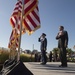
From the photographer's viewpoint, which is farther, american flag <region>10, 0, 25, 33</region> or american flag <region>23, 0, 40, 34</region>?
american flag <region>10, 0, 25, 33</region>

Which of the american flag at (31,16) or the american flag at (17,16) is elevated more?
the american flag at (17,16)

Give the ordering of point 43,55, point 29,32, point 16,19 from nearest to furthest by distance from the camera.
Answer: point 29,32 → point 16,19 → point 43,55

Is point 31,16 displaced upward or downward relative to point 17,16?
downward

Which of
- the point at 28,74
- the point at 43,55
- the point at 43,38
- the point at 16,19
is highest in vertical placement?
the point at 16,19

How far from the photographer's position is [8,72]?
3260 millimetres

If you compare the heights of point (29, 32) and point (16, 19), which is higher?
point (16, 19)

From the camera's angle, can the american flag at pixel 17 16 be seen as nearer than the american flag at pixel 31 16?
No

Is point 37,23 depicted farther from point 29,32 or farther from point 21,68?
point 21,68

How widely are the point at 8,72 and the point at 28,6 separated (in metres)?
3.22

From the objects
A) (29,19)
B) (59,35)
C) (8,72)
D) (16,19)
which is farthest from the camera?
(16,19)

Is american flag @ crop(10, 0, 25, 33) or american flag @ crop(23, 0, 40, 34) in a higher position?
american flag @ crop(10, 0, 25, 33)

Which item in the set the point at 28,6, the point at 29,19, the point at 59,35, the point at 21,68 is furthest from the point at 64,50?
the point at 21,68

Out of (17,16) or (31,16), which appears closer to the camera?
(31,16)

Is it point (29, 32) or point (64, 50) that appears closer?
point (29, 32)
